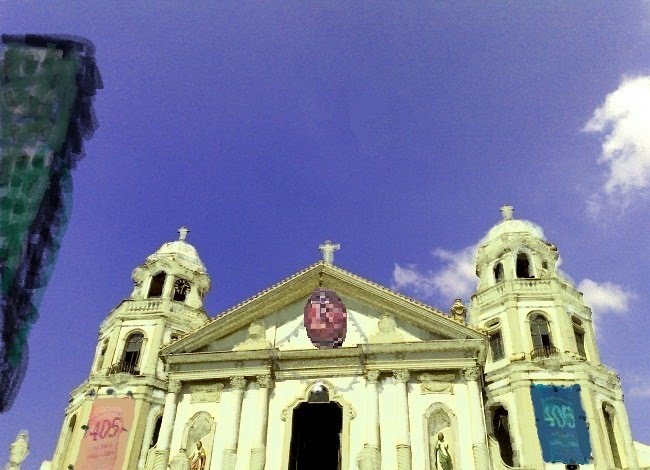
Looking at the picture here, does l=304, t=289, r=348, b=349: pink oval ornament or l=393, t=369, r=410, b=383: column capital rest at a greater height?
l=304, t=289, r=348, b=349: pink oval ornament

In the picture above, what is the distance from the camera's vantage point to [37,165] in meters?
10.9

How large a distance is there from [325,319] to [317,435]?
4.34 m

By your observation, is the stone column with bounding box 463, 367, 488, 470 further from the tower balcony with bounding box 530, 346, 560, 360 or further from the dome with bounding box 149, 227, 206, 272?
the dome with bounding box 149, 227, 206, 272

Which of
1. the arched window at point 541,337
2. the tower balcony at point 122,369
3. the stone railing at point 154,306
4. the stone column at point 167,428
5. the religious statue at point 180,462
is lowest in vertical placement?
the religious statue at point 180,462

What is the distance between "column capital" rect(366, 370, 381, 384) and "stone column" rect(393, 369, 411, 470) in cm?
63

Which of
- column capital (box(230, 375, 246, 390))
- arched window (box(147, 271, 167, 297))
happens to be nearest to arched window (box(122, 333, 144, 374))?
arched window (box(147, 271, 167, 297))

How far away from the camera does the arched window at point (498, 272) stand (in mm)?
31031

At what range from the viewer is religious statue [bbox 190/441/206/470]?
20.2 meters

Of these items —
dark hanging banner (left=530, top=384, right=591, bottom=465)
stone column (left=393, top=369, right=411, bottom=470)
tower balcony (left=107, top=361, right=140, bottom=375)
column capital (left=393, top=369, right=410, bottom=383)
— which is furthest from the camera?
tower balcony (left=107, top=361, right=140, bottom=375)

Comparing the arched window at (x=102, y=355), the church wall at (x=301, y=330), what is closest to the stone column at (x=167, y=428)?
the church wall at (x=301, y=330)

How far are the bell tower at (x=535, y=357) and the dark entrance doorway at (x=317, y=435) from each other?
5.91 metres

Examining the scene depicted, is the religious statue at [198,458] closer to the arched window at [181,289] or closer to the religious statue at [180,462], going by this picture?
the religious statue at [180,462]

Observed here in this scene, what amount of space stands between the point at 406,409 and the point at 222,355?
6.91 meters

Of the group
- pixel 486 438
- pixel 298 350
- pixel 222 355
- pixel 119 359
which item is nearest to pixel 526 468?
pixel 486 438
